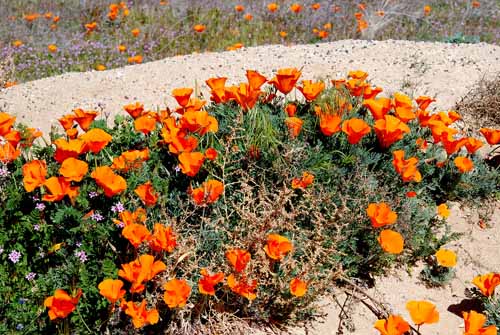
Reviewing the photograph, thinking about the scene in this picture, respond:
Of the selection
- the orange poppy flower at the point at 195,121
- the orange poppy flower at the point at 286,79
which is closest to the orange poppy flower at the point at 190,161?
the orange poppy flower at the point at 195,121

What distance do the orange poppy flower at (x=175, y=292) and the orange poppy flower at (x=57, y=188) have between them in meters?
0.67

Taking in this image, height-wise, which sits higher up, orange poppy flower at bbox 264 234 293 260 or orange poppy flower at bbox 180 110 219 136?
orange poppy flower at bbox 180 110 219 136

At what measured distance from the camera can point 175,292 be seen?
2.25 m

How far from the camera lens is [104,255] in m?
2.58

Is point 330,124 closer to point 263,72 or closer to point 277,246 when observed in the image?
point 277,246

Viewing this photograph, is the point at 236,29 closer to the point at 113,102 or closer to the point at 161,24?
the point at 161,24

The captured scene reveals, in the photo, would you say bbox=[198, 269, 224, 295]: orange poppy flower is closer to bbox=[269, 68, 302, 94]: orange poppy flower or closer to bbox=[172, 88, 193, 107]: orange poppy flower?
bbox=[172, 88, 193, 107]: orange poppy flower

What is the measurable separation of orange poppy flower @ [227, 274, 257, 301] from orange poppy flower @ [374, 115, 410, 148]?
1.13 metres

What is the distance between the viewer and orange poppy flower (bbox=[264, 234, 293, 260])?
2398 mm

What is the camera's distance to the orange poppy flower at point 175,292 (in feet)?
7.36

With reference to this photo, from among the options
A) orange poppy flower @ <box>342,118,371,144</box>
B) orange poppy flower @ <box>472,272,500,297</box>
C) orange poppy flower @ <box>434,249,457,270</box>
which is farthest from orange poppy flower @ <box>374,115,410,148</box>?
orange poppy flower @ <box>472,272,500,297</box>

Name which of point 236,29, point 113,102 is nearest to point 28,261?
point 113,102

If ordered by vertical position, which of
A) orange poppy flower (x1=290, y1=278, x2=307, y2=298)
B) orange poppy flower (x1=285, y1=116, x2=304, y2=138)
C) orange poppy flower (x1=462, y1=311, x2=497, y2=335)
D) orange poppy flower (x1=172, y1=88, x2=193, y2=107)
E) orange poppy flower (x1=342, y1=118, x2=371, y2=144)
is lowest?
orange poppy flower (x1=462, y1=311, x2=497, y2=335)

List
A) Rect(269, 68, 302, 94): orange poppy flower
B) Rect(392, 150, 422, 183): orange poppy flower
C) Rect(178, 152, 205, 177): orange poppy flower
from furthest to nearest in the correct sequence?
Rect(269, 68, 302, 94): orange poppy flower
Rect(392, 150, 422, 183): orange poppy flower
Rect(178, 152, 205, 177): orange poppy flower
